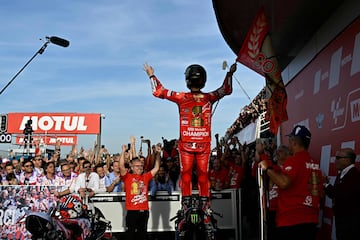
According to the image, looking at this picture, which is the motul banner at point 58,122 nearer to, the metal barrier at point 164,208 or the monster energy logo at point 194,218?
the metal barrier at point 164,208

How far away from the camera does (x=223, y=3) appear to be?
23.0 feet

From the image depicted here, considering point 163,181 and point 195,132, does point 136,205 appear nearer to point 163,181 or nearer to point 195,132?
point 163,181

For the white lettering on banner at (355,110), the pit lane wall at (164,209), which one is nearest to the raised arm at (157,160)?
the pit lane wall at (164,209)

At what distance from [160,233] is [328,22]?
4.54 metres

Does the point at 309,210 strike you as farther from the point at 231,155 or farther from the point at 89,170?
the point at 89,170

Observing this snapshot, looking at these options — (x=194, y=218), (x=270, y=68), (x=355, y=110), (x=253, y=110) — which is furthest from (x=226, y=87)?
(x=253, y=110)

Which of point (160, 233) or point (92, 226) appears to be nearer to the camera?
point (92, 226)

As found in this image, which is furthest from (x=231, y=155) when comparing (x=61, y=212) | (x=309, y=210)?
(x=309, y=210)

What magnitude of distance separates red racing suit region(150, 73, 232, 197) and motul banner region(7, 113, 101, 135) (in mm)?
33382

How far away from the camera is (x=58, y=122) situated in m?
39.5

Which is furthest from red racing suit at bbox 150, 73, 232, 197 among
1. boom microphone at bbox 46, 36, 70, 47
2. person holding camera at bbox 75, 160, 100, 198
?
boom microphone at bbox 46, 36, 70, 47

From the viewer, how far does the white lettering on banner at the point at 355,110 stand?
208 inches

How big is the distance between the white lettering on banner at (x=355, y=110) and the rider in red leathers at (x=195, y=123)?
5.38ft

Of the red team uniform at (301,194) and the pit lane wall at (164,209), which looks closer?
the red team uniform at (301,194)
